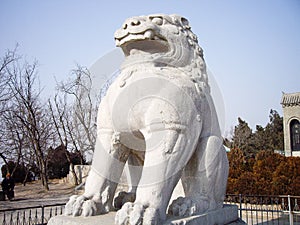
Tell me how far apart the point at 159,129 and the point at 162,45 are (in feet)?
2.18

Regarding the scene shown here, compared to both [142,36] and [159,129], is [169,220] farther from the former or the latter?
[142,36]

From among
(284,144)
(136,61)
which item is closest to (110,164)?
(136,61)

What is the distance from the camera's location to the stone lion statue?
1.85 metres

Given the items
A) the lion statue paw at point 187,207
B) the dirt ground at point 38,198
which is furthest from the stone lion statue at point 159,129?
the dirt ground at point 38,198

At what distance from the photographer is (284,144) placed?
25203 millimetres

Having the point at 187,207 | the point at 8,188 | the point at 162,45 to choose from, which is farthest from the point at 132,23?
the point at 8,188

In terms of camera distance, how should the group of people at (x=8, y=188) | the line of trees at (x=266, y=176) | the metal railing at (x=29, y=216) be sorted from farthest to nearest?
the group of people at (x=8, y=188)
the line of trees at (x=266, y=176)
the metal railing at (x=29, y=216)

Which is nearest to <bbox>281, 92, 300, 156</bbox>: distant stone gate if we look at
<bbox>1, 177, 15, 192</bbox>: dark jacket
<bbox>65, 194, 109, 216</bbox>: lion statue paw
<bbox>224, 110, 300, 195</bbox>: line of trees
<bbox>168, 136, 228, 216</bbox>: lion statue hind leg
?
<bbox>224, 110, 300, 195</bbox>: line of trees

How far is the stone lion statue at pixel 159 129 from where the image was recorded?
1853mm

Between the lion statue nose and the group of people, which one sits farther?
the group of people

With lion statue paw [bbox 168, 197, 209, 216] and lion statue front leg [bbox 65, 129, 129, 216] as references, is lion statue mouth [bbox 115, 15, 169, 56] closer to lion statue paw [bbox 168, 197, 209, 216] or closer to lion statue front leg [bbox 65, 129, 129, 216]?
lion statue front leg [bbox 65, 129, 129, 216]

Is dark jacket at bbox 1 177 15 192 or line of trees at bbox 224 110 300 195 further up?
line of trees at bbox 224 110 300 195

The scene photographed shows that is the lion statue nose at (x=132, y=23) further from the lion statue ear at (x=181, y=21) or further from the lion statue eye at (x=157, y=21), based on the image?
the lion statue ear at (x=181, y=21)

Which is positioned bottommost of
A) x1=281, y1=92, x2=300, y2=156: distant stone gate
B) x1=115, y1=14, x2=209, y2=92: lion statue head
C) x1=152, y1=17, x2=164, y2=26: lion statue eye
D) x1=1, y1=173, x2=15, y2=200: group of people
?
x1=1, y1=173, x2=15, y2=200: group of people
